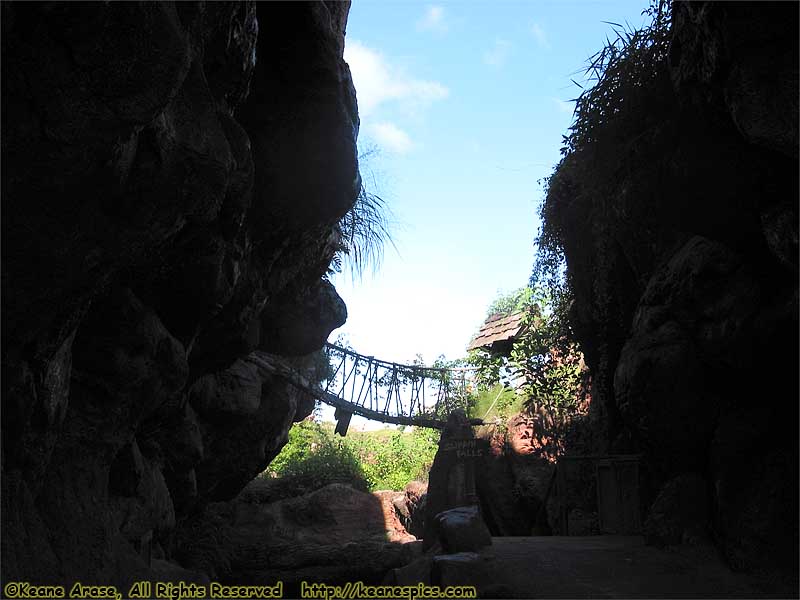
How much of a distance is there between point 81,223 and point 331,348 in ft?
44.5

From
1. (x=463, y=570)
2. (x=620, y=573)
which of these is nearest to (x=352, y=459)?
(x=463, y=570)

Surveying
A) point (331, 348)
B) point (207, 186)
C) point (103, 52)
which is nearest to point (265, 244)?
point (207, 186)

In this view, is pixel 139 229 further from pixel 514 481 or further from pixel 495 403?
pixel 495 403

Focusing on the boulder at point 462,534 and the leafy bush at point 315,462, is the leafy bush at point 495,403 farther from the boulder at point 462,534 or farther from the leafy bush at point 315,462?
the boulder at point 462,534

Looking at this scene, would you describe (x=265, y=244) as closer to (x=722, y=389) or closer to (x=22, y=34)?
(x=22, y=34)

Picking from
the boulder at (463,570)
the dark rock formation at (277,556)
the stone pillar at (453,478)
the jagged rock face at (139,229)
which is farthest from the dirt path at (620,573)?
the stone pillar at (453,478)

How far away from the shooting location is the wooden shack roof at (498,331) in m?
23.0

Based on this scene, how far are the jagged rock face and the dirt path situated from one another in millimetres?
4317

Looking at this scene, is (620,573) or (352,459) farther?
(352,459)

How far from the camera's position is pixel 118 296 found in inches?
Result: 300

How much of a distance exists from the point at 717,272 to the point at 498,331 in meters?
15.5

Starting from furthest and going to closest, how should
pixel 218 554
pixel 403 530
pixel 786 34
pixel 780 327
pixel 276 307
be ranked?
pixel 403 530 < pixel 218 554 < pixel 276 307 < pixel 780 327 < pixel 786 34

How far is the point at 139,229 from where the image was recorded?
20.1 ft

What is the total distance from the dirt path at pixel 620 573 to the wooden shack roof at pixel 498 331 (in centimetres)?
1288
